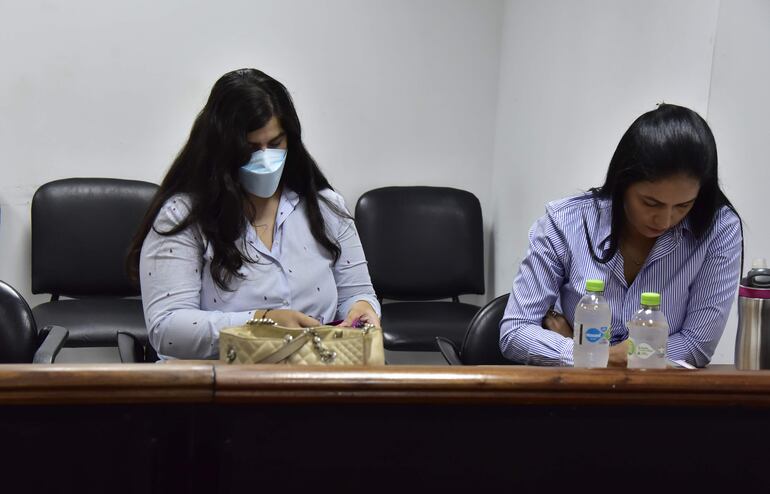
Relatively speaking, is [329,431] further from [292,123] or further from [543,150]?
[543,150]

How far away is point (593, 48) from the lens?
3.46m

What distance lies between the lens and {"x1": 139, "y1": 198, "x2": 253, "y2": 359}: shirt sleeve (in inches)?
84.6

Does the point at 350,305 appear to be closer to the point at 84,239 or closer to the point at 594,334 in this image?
the point at 594,334

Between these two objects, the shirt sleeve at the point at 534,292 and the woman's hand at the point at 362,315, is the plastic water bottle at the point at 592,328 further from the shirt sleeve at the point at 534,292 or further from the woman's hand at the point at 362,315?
the woman's hand at the point at 362,315

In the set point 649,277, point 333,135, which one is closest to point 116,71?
point 333,135

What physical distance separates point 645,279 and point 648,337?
0.25 metres

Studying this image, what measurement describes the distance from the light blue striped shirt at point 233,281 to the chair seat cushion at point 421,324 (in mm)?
1072

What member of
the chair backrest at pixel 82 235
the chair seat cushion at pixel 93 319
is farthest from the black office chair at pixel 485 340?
the chair backrest at pixel 82 235

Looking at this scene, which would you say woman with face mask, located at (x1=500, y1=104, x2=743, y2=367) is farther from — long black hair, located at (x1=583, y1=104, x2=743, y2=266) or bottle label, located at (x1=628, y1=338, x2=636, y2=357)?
bottle label, located at (x1=628, y1=338, x2=636, y2=357)

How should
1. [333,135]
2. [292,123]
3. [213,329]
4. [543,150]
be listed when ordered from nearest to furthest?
[213,329] → [292,123] → [543,150] → [333,135]

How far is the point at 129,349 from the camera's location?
240 centimetres

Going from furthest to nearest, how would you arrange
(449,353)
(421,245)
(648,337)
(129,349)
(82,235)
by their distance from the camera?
(421,245)
(82,235)
(449,353)
(129,349)
(648,337)

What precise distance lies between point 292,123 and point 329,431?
1.23 m

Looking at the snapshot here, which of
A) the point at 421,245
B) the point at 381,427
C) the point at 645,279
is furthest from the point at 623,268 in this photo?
the point at 421,245
